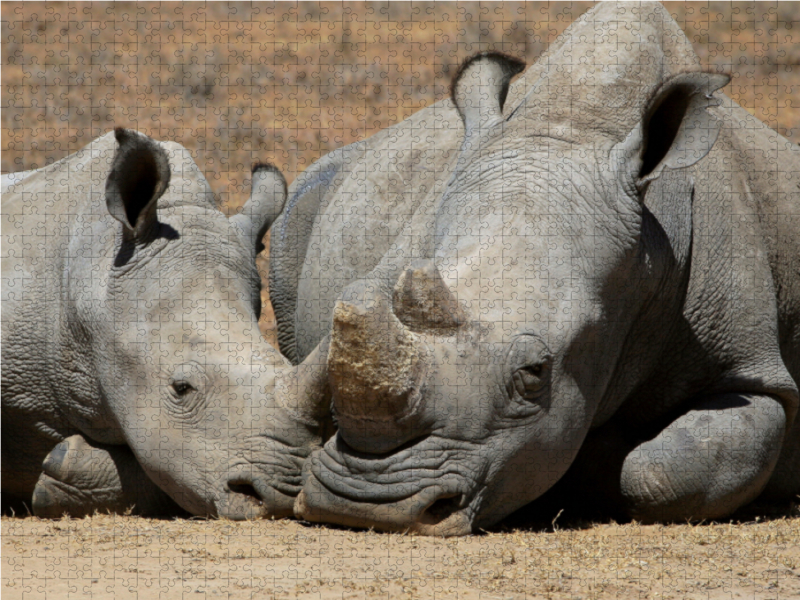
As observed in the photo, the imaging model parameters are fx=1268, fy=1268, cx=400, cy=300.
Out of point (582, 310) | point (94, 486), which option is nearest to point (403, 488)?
point (582, 310)

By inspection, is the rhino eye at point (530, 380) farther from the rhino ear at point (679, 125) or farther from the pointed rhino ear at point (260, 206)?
the pointed rhino ear at point (260, 206)

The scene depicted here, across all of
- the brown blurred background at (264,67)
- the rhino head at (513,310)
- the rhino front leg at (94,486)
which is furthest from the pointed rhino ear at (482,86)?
the brown blurred background at (264,67)

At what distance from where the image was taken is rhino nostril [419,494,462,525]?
222 inches

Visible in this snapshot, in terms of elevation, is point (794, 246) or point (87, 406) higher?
point (794, 246)

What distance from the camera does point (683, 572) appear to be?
509cm

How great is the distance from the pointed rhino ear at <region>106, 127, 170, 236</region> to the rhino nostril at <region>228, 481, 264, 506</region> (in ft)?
5.16

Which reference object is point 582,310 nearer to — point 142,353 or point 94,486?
point 142,353

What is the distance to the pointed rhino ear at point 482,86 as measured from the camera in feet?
22.5

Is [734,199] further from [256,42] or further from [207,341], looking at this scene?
[256,42]

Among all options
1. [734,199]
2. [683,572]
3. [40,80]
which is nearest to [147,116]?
[40,80]

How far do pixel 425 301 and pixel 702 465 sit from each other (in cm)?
185

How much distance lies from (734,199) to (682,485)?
5.55 ft

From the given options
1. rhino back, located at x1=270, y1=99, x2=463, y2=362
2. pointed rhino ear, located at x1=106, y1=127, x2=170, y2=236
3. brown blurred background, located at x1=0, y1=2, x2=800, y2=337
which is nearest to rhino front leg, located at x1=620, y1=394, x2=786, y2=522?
rhino back, located at x1=270, y1=99, x2=463, y2=362

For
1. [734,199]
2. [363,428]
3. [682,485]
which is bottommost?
[682,485]
